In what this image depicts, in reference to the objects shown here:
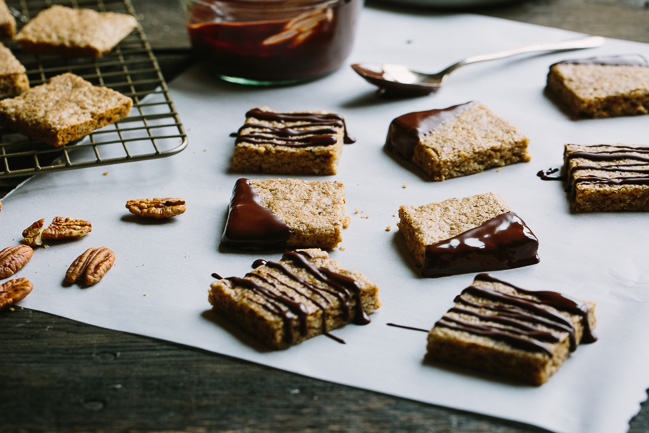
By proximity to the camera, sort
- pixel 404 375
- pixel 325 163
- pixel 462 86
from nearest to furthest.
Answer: pixel 404 375
pixel 325 163
pixel 462 86

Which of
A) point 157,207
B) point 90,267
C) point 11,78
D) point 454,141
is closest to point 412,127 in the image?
point 454,141

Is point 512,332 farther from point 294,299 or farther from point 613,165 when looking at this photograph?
point 613,165

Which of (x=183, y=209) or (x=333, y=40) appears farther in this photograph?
(x=333, y=40)

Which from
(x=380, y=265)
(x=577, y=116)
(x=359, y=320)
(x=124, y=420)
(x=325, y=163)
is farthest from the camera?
(x=577, y=116)

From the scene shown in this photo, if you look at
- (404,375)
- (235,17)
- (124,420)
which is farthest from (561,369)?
(235,17)

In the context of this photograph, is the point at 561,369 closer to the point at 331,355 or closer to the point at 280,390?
the point at 331,355

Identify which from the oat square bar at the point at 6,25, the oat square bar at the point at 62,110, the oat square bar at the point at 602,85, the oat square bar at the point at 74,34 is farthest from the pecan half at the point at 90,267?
the oat square bar at the point at 602,85

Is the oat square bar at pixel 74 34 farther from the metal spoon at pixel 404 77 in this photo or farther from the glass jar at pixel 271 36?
the metal spoon at pixel 404 77
